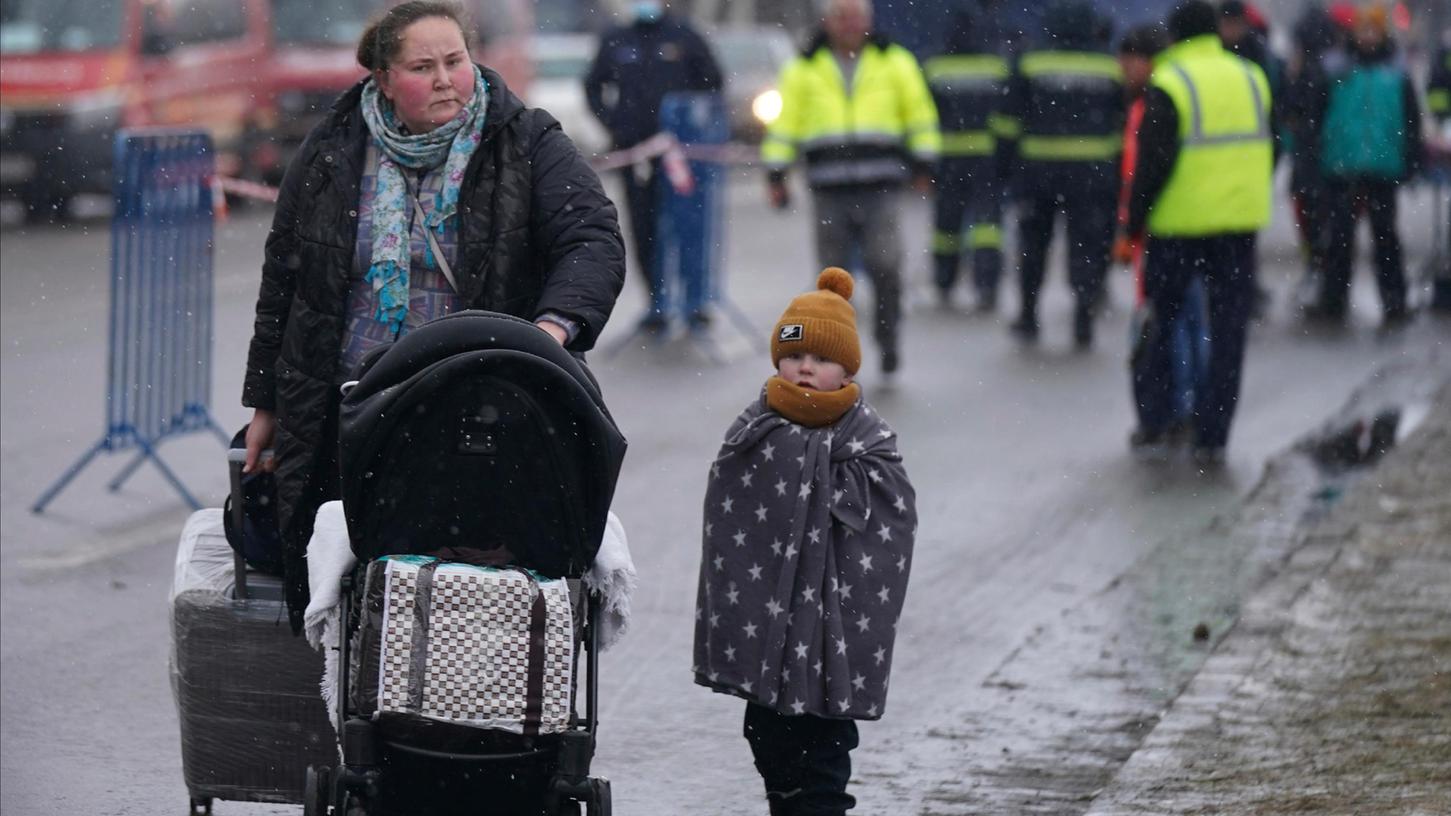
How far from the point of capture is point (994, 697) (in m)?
7.09

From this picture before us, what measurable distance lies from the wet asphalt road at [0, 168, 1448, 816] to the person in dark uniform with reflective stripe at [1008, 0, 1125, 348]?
642mm

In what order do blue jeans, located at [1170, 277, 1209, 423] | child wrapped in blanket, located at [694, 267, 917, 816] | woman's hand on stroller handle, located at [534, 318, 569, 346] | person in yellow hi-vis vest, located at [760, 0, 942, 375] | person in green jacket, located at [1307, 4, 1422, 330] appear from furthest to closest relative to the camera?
person in green jacket, located at [1307, 4, 1422, 330], person in yellow hi-vis vest, located at [760, 0, 942, 375], blue jeans, located at [1170, 277, 1209, 423], child wrapped in blanket, located at [694, 267, 917, 816], woman's hand on stroller handle, located at [534, 318, 569, 346]

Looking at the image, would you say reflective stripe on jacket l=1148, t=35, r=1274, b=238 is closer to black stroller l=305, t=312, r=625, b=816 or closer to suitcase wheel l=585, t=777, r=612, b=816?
black stroller l=305, t=312, r=625, b=816

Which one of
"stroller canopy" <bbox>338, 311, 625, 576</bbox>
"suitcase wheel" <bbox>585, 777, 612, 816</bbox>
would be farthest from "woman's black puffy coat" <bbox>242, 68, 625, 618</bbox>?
"suitcase wheel" <bbox>585, 777, 612, 816</bbox>

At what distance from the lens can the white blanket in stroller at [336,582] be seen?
4695mm

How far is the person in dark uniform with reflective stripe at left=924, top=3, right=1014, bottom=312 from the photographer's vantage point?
55.9ft

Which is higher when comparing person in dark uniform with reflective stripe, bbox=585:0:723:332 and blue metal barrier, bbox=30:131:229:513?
person in dark uniform with reflective stripe, bbox=585:0:723:332

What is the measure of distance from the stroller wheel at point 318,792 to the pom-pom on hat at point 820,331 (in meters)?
1.32

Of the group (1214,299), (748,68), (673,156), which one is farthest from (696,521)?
(748,68)

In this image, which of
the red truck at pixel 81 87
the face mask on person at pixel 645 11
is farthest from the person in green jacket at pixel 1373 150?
the red truck at pixel 81 87

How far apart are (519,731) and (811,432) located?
1066 millimetres

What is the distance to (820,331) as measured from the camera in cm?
525

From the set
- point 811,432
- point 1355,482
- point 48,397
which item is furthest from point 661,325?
point 811,432

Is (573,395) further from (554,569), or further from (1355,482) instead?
(1355,482)
